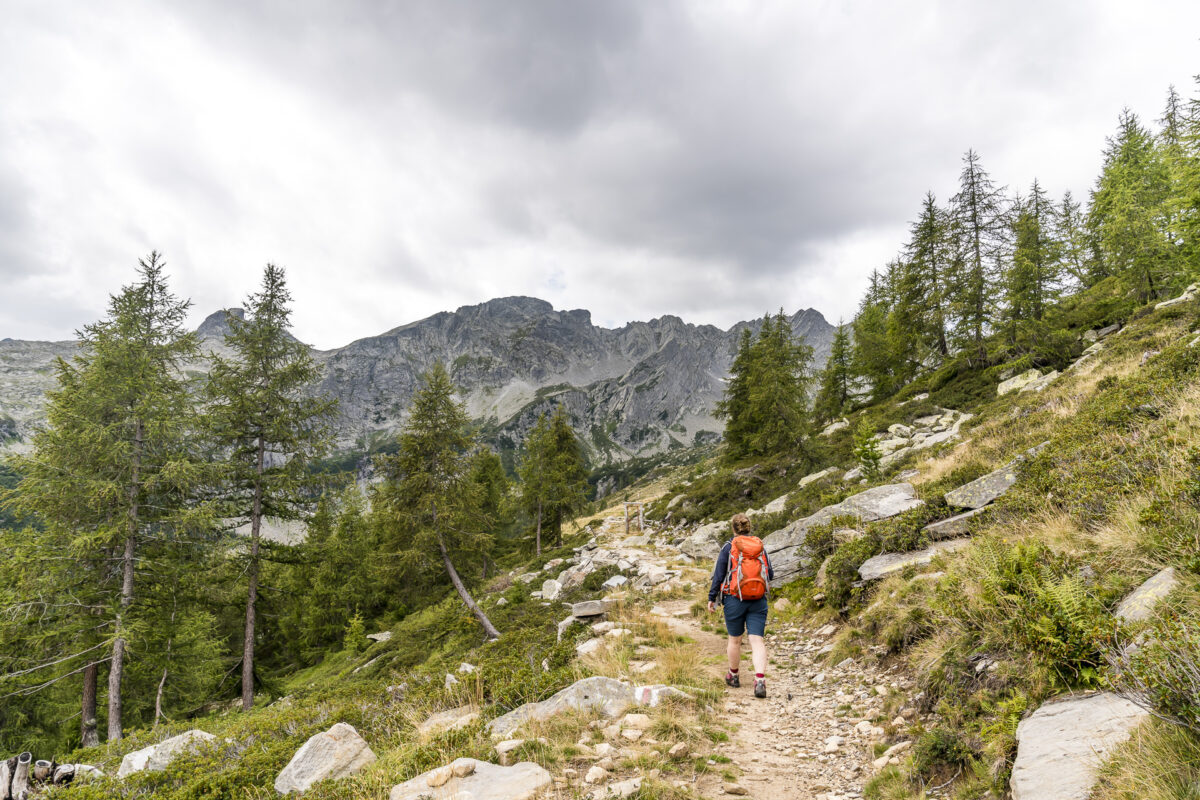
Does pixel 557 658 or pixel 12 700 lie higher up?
pixel 557 658

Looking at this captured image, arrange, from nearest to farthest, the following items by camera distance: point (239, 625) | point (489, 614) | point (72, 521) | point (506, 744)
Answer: point (506, 744)
point (72, 521)
point (489, 614)
point (239, 625)

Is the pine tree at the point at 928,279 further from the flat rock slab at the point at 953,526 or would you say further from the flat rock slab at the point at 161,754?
the flat rock slab at the point at 161,754

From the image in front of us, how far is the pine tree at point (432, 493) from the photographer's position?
17.9 metres

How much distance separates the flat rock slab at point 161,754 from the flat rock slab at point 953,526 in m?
13.3

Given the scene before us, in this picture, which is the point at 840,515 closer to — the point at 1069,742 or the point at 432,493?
the point at 1069,742

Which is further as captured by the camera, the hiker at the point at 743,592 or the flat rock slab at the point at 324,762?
the hiker at the point at 743,592

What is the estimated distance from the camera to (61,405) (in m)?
14.8

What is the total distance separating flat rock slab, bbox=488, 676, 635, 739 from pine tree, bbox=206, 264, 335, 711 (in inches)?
618

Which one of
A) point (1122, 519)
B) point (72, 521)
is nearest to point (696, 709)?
point (1122, 519)

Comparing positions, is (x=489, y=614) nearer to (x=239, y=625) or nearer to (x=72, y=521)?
(x=72, y=521)

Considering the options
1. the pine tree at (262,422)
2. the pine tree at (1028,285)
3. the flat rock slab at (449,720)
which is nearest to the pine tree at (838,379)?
the pine tree at (1028,285)

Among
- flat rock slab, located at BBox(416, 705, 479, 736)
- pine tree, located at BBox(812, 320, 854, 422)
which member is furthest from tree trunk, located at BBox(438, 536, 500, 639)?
pine tree, located at BBox(812, 320, 854, 422)

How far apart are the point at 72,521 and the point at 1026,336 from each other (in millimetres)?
39160

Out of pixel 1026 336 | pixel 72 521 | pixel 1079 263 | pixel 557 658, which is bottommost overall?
pixel 557 658
